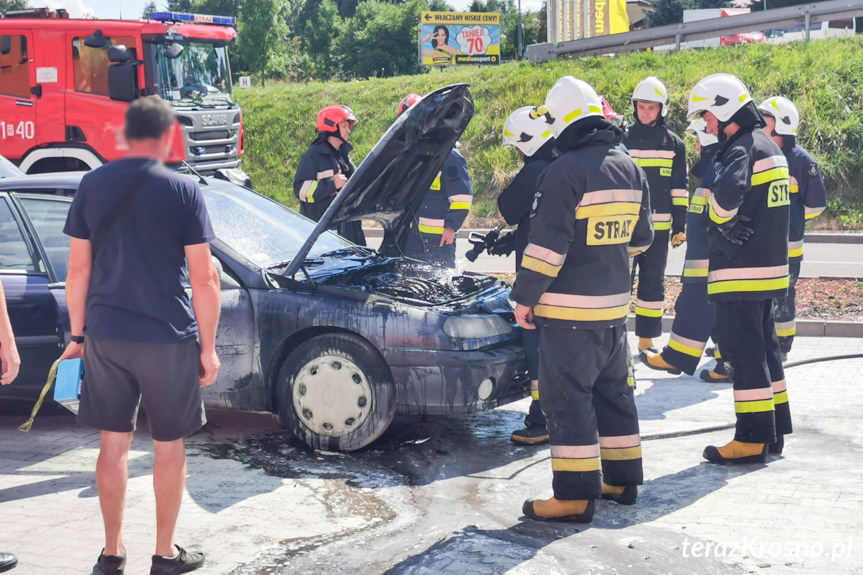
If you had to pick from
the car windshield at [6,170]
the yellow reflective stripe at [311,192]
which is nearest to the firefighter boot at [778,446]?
the yellow reflective stripe at [311,192]

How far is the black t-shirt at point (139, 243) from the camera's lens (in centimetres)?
381

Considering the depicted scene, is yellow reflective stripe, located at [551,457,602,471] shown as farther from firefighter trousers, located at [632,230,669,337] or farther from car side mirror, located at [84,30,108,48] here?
car side mirror, located at [84,30,108,48]

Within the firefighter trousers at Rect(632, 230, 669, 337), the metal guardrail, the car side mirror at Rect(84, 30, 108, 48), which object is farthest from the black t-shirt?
the metal guardrail

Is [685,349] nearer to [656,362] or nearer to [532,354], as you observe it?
[656,362]

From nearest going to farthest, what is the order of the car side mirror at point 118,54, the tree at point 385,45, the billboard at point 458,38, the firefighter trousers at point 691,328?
the firefighter trousers at point 691,328
the car side mirror at point 118,54
the billboard at point 458,38
the tree at point 385,45

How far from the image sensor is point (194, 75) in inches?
639

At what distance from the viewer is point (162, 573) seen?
4.04m

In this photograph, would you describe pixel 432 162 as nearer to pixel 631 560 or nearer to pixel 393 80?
pixel 631 560

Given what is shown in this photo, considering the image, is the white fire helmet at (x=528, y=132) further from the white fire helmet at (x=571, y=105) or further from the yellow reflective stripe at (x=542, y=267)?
the yellow reflective stripe at (x=542, y=267)

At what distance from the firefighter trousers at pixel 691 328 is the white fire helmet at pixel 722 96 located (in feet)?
6.59

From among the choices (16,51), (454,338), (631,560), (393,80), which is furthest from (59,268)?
(393,80)

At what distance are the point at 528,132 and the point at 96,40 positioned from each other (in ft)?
34.7

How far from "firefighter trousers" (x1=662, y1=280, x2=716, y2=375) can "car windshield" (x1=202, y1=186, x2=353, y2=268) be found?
2.40m

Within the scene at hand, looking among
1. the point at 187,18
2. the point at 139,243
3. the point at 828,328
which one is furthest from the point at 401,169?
the point at 187,18
